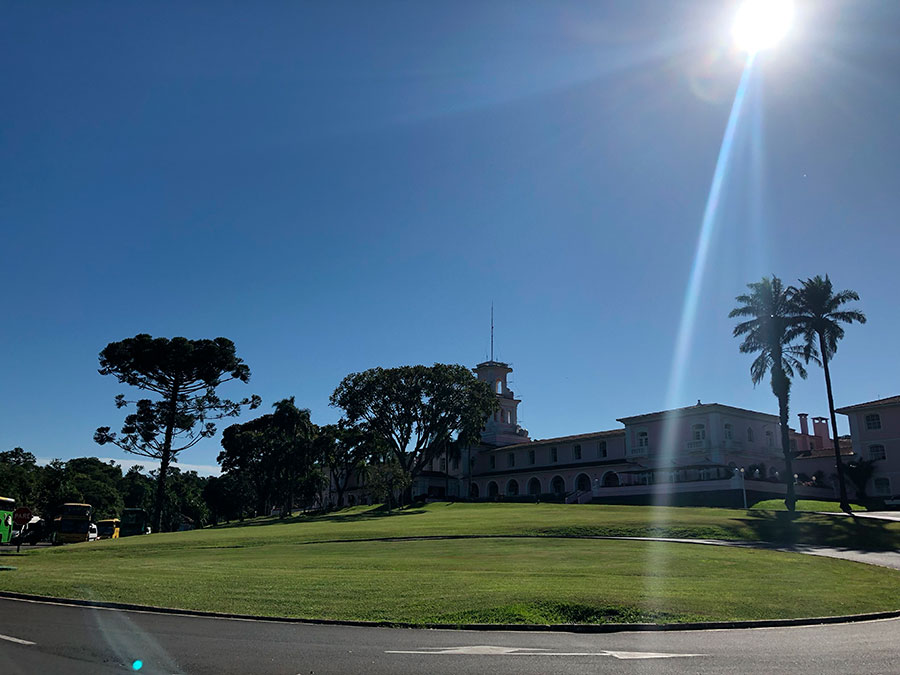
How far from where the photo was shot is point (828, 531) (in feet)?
112

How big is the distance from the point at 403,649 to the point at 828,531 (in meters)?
29.9

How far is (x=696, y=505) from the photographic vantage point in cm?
5191

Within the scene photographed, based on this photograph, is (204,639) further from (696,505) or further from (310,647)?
(696,505)

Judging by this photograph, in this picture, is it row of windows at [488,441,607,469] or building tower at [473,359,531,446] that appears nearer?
row of windows at [488,441,607,469]

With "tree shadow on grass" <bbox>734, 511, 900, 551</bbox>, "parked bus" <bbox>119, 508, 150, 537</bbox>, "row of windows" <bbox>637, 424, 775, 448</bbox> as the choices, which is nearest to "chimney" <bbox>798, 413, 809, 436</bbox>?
"row of windows" <bbox>637, 424, 775, 448</bbox>

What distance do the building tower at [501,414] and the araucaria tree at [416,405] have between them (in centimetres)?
2008

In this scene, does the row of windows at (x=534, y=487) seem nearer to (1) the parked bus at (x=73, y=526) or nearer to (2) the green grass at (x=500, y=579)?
(2) the green grass at (x=500, y=579)

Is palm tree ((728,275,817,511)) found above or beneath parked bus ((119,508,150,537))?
above

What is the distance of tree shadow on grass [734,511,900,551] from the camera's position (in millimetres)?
30891

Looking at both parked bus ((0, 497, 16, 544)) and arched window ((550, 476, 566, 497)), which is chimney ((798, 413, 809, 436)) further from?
parked bus ((0, 497, 16, 544))

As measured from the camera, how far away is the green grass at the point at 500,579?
1448 cm

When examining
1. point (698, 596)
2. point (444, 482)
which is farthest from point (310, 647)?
point (444, 482)

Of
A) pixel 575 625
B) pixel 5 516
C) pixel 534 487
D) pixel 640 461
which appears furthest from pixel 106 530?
pixel 575 625

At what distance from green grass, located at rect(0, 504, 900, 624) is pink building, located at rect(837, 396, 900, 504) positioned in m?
27.1
